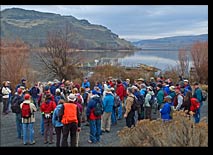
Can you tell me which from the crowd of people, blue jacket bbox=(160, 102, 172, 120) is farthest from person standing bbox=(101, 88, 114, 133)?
blue jacket bbox=(160, 102, 172, 120)

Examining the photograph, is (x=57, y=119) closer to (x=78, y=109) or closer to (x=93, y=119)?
(x=78, y=109)

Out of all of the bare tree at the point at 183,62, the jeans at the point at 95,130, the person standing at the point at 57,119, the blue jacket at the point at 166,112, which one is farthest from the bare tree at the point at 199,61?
the person standing at the point at 57,119

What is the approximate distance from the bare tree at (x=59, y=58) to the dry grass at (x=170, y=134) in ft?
57.9

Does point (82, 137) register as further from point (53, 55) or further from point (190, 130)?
point (53, 55)

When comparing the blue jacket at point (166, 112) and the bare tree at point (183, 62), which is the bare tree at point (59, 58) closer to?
the bare tree at point (183, 62)

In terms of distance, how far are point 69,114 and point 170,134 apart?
101 inches

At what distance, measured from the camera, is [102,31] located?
160 metres

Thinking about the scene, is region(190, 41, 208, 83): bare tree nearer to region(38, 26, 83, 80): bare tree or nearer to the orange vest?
region(38, 26, 83, 80): bare tree

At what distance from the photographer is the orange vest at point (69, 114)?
622 centimetres

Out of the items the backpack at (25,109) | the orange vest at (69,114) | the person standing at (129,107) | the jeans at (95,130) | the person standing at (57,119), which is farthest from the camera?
the person standing at (129,107)

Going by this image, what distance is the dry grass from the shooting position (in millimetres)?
4039

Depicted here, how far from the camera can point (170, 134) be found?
13.8ft

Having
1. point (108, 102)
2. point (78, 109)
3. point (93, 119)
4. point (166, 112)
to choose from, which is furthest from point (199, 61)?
point (78, 109)
